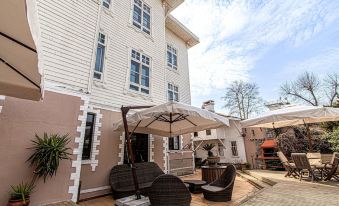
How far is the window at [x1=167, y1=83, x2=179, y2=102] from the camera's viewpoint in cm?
1149

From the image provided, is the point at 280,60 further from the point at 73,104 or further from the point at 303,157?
the point at 73,104

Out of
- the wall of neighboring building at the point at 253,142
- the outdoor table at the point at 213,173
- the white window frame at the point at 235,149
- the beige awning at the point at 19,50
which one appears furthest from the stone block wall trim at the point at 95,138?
the white window frame at the point at 235,149

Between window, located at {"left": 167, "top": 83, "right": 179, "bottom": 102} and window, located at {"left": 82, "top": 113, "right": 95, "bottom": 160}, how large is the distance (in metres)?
5.71

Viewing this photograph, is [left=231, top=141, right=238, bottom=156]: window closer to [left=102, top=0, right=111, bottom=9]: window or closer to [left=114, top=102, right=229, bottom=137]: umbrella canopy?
[left=114, top=102, right=229, bottom=137]: umbrella canopy

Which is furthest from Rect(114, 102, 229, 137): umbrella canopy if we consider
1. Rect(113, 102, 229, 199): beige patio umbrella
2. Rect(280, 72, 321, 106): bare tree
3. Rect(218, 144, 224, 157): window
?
Rect(280, 72, 321, 106): bare tree

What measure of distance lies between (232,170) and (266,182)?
11.3 feet

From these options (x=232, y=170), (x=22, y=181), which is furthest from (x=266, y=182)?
(x=22, y=181)

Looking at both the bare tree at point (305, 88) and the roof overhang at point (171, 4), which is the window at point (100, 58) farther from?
the bare tree at point (305, 88)

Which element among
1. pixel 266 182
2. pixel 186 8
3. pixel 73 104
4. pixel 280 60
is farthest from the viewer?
pixel 280 60

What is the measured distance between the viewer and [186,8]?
1220 cm

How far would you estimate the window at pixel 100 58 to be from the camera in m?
7.06

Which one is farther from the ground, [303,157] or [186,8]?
[186,8]

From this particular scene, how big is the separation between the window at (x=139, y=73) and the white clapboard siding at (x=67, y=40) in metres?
2.68

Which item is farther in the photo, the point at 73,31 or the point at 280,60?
the point at 280,60
